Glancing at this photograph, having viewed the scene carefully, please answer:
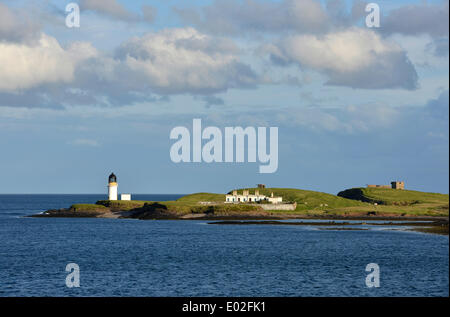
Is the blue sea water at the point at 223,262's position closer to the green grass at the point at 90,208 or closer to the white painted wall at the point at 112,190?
the green grass at the point at 90,208

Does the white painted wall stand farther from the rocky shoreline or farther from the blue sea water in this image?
the blue sea water

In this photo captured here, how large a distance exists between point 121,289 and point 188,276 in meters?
10.6

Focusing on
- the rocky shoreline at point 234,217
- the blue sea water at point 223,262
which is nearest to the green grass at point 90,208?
the rocky shoreline at point 234,217

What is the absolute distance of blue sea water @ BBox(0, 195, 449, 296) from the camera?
195 ft

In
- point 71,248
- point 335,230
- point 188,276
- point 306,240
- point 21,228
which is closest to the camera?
point 188,276

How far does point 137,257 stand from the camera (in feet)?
283

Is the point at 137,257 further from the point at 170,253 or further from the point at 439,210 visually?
the point at 439,210

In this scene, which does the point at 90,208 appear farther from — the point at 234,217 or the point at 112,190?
the point at 234,217

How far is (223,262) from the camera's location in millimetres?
80562

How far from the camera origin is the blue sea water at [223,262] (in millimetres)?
59438

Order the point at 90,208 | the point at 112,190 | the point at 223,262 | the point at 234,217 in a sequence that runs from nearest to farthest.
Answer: the point at 223,262 < the point at 234,217 < the point at 90,208 < the point at 112,190

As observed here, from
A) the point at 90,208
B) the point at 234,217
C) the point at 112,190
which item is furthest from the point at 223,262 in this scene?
the point at 90,208

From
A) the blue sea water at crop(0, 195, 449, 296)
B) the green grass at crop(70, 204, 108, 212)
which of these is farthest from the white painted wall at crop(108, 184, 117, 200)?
the blue sea water at crop(0, 195, 449, 296)

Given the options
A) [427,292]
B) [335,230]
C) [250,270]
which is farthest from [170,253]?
[335,230]
